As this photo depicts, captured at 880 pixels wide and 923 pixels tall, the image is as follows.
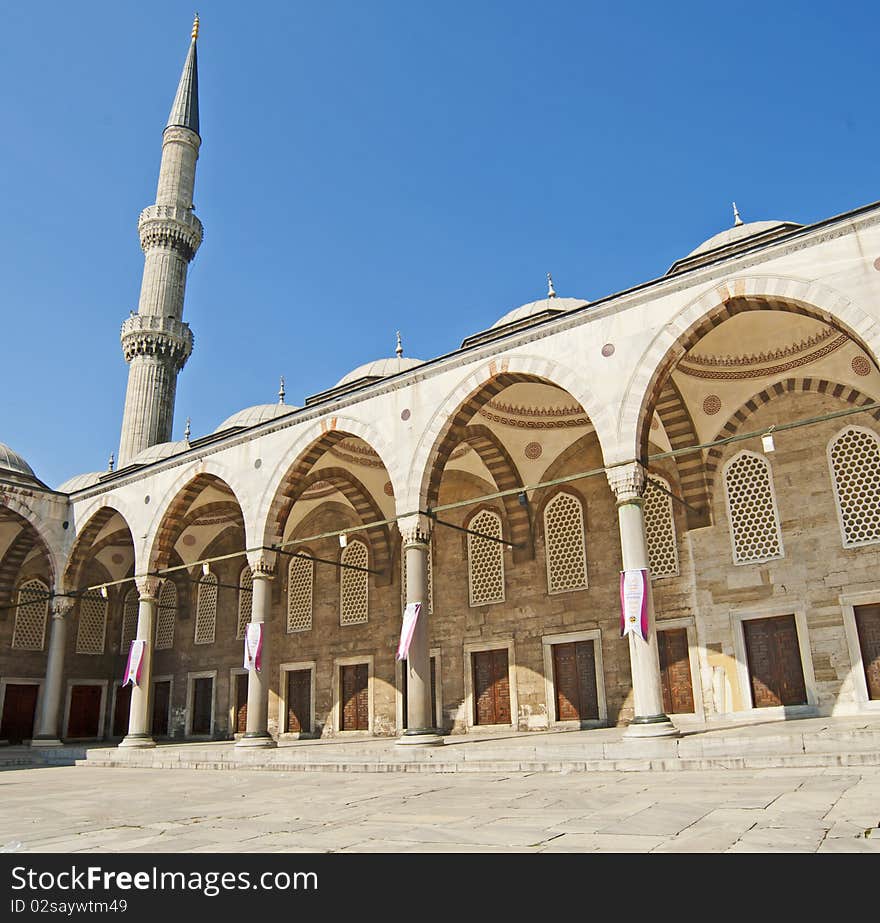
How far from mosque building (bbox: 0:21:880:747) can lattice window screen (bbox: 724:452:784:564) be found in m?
0.04

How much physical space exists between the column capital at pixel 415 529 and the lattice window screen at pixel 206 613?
356 inches

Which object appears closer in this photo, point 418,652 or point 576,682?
point 418,652

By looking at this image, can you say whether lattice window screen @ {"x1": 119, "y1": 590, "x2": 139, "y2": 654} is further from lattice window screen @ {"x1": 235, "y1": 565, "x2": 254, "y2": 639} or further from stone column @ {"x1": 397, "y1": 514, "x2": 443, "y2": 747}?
stone column @ {"x1": 397, "y1": 514, "x2": 443, "y2": 747}

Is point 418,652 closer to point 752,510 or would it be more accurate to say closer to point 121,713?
point 752,510

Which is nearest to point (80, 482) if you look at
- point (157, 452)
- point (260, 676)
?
point (157, 452)

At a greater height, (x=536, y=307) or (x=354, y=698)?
(x=536, y=307)

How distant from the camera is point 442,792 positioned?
6.89m

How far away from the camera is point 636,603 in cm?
901

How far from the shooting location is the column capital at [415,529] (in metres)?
11.2

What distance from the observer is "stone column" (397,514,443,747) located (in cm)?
1045

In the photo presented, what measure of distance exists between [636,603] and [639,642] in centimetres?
44
